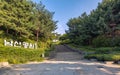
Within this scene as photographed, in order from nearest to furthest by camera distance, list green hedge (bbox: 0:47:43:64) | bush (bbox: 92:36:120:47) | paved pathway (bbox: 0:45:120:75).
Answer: paved pathway (bbox: 0:45:120:75) → green hedge (bbox: 0:47:43:64) → bush (bbox: 92:36:120:47)

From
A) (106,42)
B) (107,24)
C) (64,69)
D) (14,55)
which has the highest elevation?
(107,24)

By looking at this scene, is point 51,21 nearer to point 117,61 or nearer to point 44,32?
point 44,32

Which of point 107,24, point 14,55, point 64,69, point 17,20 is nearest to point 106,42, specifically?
point 107,24

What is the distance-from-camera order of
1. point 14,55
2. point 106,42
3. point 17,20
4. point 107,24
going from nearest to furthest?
point 14,55
point 17,20
point 106,42
point 107,24

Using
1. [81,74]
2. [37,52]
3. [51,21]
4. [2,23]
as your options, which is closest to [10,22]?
[2,23]

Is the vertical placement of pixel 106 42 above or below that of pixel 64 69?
above

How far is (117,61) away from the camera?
1897cm

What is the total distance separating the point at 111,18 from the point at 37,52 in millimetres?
15843

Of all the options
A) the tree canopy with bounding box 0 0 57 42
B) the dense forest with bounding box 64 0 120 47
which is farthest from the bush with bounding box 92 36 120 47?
the tree canopy with bounding box 0 0 57 42

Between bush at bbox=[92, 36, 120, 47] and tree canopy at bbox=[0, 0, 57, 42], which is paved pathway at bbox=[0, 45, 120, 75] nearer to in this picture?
tree canopy at bbox=[0, 0, 57, 42]

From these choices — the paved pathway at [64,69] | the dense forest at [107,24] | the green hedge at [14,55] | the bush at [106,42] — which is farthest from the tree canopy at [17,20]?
the paved pathway at [64,69]

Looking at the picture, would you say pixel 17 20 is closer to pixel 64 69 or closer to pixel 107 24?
pixel 107 24

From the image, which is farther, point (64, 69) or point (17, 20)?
point (17, 20)

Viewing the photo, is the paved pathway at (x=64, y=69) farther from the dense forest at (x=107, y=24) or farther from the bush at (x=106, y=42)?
the dense forest at (x=107, y=24)
